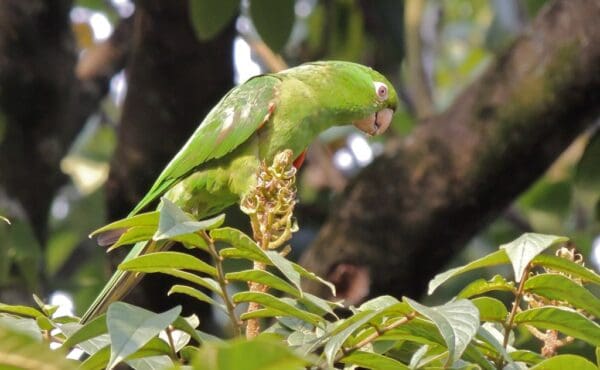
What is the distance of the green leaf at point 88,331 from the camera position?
4.00 feet

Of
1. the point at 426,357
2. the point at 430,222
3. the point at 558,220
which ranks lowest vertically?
the point at 558,220

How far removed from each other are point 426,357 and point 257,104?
128 centimetres

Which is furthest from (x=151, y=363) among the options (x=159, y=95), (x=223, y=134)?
(x=159, y=95)

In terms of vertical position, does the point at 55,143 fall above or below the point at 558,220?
above

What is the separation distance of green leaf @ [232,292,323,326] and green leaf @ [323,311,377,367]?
0.20ft

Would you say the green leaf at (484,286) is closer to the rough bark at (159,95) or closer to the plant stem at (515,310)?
the plant stem at (515,310)

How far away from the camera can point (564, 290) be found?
4.50ft

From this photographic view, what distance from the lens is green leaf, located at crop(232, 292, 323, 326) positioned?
1321 mm

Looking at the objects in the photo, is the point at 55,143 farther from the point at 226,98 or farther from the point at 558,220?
the point at 558,220

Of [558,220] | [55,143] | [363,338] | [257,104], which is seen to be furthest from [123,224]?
[558,220]

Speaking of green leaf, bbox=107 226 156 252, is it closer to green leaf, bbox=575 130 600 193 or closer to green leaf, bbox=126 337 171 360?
green leaf, bbox=126 337 171 360

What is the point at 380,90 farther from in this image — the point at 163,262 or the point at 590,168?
the point at 163,262

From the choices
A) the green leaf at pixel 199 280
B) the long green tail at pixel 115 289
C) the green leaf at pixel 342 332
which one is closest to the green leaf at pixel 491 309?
the green leaf at pixel 342 332

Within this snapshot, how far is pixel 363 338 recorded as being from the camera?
1326mm
